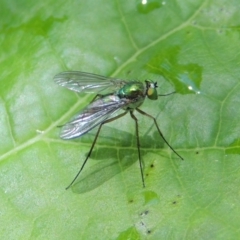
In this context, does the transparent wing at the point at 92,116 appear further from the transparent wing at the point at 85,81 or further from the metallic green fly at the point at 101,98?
the transparent wing at the point at 85,81

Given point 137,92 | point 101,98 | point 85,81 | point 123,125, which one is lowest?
point 123,125

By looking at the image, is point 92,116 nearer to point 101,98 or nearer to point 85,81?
point 101,98

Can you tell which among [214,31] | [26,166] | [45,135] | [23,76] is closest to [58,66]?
[23,76]

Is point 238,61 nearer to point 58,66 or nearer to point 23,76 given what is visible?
point 58,66

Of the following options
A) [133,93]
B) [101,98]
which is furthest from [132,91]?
[101,98]

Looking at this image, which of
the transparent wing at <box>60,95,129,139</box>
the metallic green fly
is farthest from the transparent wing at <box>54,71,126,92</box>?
the transparent wing at <box>60,95,129,139</box>

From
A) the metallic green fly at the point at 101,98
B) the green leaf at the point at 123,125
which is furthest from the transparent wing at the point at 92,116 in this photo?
the green leaf at the point at 123,125
